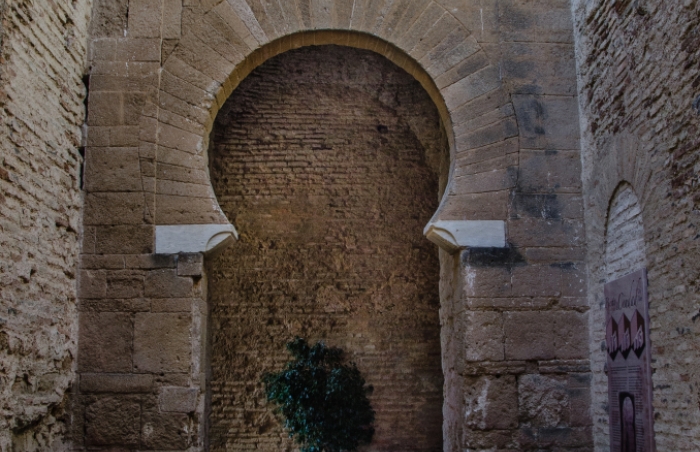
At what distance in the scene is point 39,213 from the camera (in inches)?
182

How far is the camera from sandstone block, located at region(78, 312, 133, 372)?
198 inches

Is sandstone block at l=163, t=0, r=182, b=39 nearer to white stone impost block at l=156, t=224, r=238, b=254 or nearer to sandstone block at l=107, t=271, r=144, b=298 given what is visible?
white stone impost block at l=156, t=224, r=238, b=254

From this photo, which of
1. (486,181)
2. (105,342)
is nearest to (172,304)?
(105,342)

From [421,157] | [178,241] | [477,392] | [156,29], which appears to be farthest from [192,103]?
[421,157]

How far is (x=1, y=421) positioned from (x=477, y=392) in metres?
2.97

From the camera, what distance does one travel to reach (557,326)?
205 inches

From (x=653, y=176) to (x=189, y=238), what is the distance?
303 cm

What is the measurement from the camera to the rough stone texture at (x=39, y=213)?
4.20 m

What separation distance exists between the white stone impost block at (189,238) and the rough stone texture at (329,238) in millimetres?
3920

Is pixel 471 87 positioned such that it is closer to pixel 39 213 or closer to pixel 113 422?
pixel 39 213

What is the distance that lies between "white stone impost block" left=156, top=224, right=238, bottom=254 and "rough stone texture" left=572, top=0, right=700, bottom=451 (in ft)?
8.69

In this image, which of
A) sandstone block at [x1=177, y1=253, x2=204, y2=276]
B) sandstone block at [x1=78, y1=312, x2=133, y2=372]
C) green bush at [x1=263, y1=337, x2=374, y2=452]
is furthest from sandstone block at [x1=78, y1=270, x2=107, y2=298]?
green bush at [x1=263, y1=337, x2=374, y2=452]

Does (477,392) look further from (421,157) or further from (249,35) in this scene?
(421,157)

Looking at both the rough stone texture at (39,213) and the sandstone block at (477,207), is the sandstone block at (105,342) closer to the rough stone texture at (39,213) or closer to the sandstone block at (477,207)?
the rough stone texture at (39,213)
